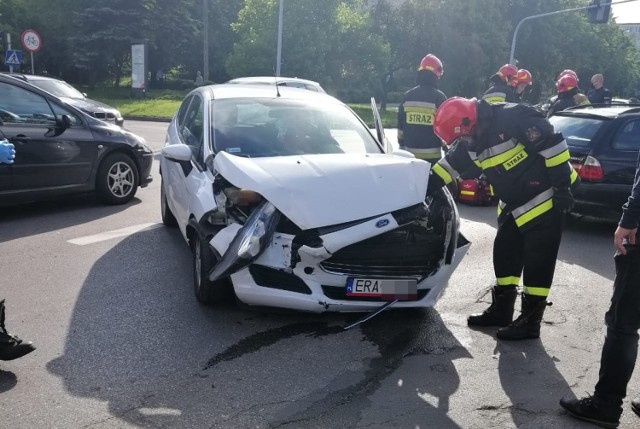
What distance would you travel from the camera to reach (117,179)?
844 cm

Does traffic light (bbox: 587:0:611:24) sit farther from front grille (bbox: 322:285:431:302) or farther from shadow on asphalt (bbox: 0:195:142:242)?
front grille (bbox: 322:285:431:302)

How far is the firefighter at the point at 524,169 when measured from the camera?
4.32 metres

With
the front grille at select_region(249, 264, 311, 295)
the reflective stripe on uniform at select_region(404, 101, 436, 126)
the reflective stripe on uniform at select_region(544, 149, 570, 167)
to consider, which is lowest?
the front grille at select_region(249, 264, 311, 295)

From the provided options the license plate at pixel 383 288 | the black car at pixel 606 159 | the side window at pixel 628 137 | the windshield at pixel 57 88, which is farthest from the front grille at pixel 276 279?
the windshield at pixel 57 88

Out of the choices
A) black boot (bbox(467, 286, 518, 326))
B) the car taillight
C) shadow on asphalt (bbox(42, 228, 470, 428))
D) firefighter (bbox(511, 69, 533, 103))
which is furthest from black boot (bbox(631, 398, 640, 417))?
firefighter (bbox(511, 69, 533, 103))

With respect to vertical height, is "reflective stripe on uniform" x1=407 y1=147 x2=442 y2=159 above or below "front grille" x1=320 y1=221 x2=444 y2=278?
above

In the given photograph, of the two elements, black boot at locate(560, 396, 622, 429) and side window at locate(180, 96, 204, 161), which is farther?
side window at locate(180, 96, 204, 161)

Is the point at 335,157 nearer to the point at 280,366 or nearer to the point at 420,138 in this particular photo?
the point at 280,366

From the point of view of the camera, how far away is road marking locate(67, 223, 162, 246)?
666cm

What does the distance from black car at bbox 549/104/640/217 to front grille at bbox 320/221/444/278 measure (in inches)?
163

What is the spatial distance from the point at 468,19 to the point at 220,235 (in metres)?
39.2

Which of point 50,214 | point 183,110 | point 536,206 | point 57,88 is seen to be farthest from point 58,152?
point 57,88

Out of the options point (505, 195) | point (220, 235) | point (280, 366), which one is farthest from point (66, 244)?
point (505, 195)

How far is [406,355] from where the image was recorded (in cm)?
412
